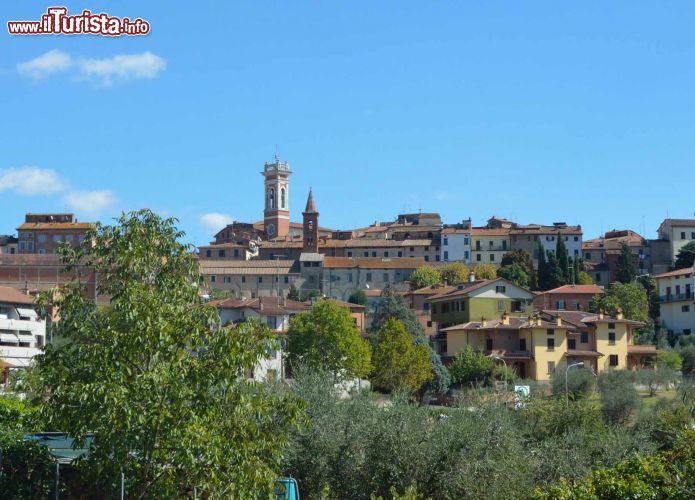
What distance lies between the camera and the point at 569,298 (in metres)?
84.9

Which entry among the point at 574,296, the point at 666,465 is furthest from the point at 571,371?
the point at 666,465

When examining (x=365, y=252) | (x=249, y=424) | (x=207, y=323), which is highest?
(x=365, y=252)

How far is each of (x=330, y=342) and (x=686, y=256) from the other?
157 ft

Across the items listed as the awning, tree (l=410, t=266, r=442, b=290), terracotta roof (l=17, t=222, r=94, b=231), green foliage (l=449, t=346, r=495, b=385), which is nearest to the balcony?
tree (l=410, t=266, r=442, b=290)

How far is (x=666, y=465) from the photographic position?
58.5 ft

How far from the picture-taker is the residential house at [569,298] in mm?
83688

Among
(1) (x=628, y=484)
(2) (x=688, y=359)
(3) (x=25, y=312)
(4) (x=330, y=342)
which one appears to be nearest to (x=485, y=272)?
(2) (x=688, y=359)

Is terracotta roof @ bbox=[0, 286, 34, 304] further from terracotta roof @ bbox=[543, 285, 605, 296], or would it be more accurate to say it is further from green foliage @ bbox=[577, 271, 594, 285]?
green foliage @ bbox=[577, 271, 594, 285]

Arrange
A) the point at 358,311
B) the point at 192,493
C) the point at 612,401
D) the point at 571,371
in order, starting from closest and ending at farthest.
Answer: the point at 192,493 < the point at 612,401 < the point at 571,371 < the point at 358,311

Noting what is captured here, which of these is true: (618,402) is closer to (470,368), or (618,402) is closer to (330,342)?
(470,368)

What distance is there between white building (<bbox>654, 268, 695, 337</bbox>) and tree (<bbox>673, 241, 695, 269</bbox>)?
Result: 26.6ft

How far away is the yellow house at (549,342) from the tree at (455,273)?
93.7 ft

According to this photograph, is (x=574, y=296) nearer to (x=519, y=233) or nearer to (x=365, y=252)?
(x=519, y=233)

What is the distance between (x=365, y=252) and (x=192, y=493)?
97.8m
